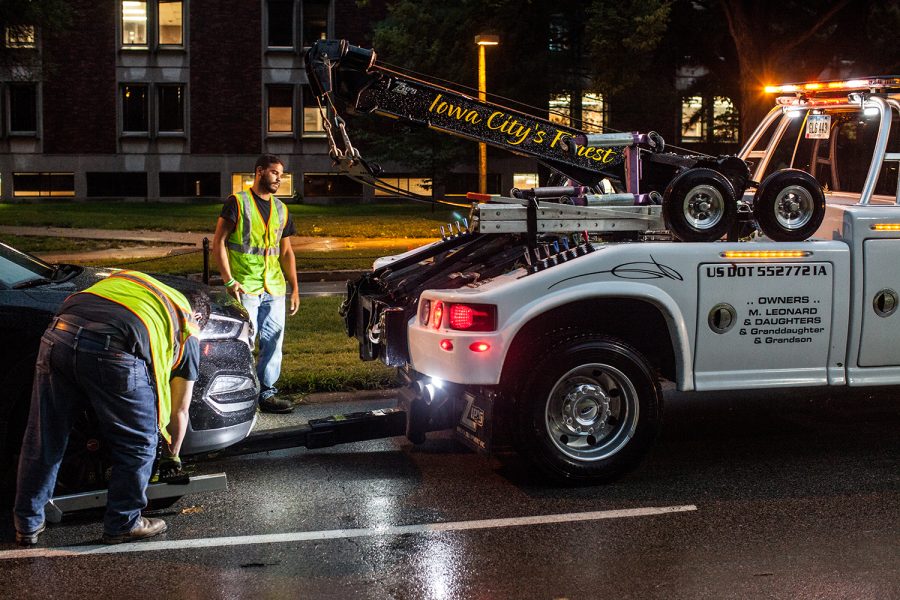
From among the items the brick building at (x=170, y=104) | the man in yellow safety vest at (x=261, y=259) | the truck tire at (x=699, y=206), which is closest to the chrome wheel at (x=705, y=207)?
the truck tire at (x=699, y=206)

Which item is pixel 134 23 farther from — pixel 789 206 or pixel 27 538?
pixel 27 538

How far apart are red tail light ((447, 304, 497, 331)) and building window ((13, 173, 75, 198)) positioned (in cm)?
4793

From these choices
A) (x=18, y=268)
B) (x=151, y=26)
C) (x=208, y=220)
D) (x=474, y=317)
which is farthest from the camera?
(x=151, y=26)

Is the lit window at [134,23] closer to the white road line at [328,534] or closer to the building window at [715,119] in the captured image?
the building window at [715,119]

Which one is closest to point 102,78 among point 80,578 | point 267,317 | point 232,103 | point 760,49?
point 232,103

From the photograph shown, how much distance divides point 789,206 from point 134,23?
160 ft

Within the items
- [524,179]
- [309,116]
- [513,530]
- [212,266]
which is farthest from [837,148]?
[524,179]

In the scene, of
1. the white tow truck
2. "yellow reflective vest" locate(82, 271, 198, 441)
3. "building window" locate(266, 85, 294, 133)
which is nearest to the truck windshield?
the white tow truck

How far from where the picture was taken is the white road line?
18.1ft

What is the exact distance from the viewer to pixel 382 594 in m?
4.94

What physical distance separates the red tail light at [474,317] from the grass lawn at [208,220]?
18.2 m

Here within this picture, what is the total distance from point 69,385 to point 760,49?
909 inches

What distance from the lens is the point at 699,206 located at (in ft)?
22.5

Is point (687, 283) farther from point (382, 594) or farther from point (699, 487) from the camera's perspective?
point (382, 594)
